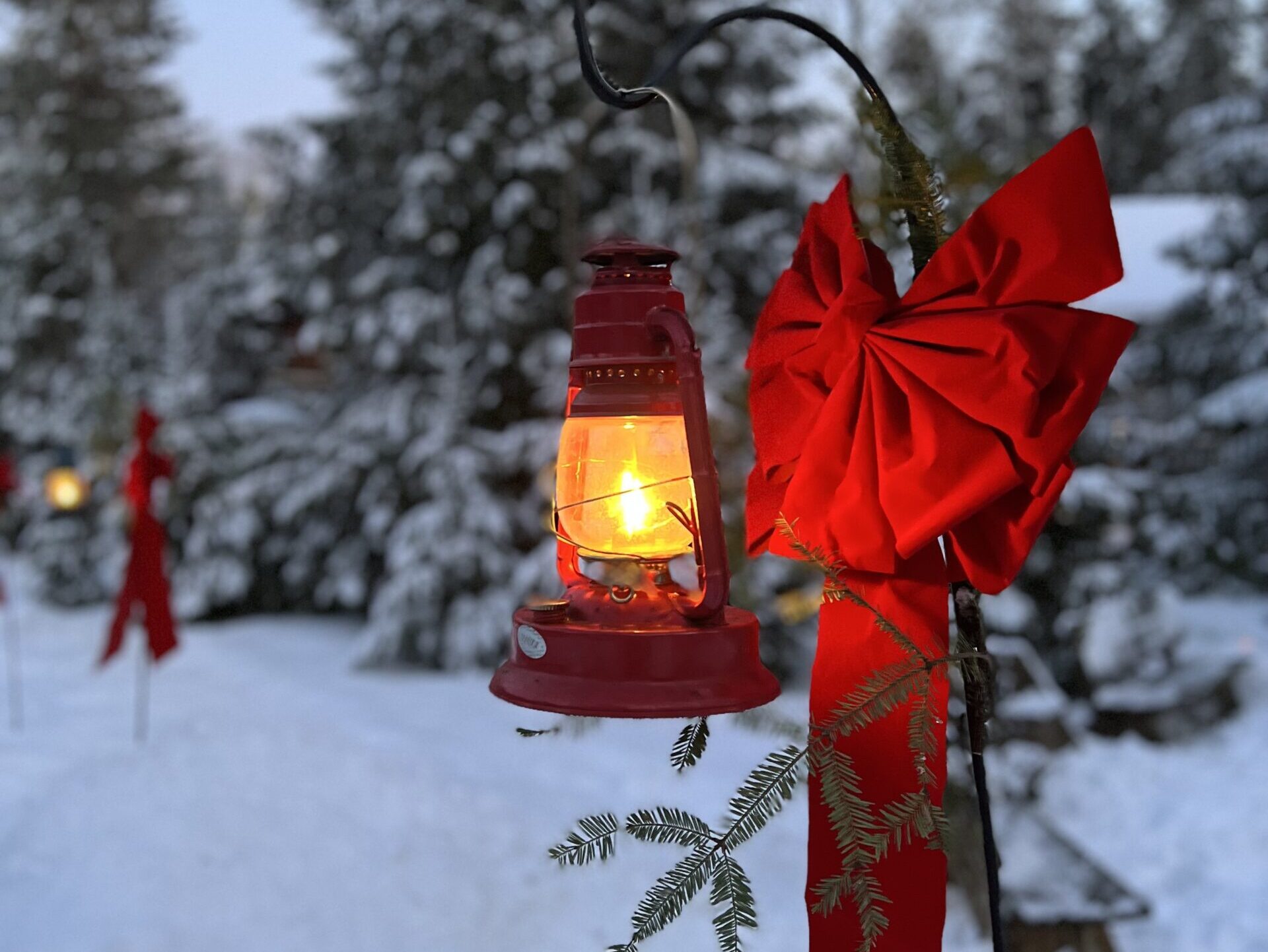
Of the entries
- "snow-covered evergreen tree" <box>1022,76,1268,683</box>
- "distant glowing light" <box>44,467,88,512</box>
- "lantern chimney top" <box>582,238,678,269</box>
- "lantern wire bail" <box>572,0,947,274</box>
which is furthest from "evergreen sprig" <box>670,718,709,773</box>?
"distant glowing light" <box>44,467,88,512</box>

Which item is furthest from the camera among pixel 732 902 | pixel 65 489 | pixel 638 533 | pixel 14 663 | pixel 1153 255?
pixel 1153 255

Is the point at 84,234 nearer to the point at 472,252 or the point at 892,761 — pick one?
the point at 472,252

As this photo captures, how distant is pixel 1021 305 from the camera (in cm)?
125

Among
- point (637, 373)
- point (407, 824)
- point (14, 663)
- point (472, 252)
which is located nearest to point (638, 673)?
point (637, 373)

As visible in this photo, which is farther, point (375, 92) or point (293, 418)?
point (293, 418)

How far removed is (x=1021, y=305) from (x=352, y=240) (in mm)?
10068

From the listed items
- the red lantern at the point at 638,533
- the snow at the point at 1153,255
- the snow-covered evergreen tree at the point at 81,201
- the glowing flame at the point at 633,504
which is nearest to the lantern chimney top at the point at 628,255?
the red lantern at the point at 638,533

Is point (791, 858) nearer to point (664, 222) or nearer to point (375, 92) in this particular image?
point (664, 222)

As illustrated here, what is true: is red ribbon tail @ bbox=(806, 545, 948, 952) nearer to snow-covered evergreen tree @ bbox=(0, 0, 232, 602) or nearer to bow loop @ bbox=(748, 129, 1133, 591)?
bow loop @ bbox=(748, 129, 1133, 591)

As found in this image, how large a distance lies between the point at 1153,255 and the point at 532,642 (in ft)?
56.4

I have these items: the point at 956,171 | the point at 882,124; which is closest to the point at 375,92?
the point at 956,171

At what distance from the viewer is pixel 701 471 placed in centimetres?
135

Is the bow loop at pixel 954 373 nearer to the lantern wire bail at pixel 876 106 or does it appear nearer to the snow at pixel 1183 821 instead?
the lantern wire bail at pixel 876 106

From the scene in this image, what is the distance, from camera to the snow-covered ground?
4.01 m
